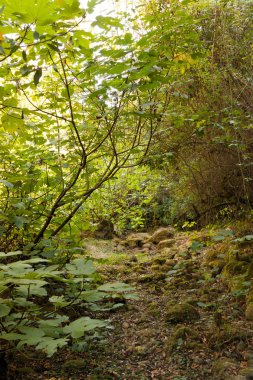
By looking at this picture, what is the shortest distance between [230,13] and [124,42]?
2.67 m

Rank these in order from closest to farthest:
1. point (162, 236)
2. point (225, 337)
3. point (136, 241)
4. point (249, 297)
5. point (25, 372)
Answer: point (25, 372), point (225, 337), point (249, 297), point (162, 236), point (136, 241)

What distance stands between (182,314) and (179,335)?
39 centimetres

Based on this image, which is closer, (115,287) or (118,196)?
(115,287)

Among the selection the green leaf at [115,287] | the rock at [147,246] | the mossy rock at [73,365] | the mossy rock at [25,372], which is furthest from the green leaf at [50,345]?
the rock at [147,246]

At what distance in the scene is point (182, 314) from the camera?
335 centimetres

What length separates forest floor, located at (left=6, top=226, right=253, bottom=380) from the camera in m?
2.54

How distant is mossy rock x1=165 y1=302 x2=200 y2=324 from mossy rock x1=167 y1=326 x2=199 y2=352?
286 millimetres

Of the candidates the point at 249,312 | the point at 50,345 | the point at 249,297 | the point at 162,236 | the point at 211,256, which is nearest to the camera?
the point at 50,345

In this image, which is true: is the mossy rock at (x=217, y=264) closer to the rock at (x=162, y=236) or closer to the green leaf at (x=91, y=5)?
the green leaf at (x=91, y=5)


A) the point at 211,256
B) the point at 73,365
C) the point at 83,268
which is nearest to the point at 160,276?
the point at 211,256

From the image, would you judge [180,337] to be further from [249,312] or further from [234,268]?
[234,268]

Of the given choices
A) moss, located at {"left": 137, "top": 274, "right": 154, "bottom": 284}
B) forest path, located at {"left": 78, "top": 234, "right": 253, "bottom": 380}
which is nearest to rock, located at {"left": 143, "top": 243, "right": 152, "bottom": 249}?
moss, located at {"left": 137, "top": 274, "right": 154, "bottom": 284}

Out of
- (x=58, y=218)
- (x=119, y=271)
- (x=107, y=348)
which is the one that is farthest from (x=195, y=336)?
(x=119, y=271)

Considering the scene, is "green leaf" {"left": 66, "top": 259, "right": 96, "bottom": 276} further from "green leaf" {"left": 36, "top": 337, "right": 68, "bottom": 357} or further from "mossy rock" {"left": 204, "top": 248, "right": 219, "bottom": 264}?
"mossy rock" {"left": 204, "top": 248, "right": 219, "bottom": 264}
